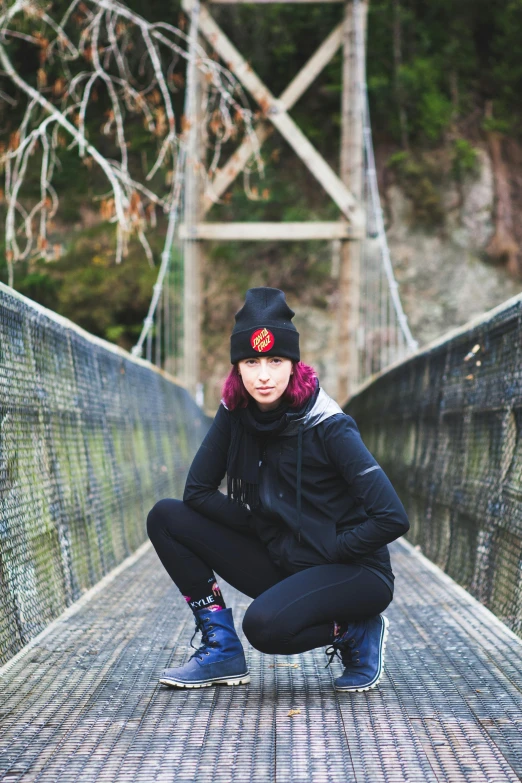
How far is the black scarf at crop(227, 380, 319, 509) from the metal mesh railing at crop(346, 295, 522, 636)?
3.54ft

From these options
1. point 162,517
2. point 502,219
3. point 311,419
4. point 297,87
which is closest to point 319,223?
point 297,87

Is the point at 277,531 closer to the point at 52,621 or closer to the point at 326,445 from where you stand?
the point at 326,445

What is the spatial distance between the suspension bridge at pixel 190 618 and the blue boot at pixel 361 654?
55mm

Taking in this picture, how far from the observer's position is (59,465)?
4047 millimetres

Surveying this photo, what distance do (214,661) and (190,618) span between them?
3.53 feet

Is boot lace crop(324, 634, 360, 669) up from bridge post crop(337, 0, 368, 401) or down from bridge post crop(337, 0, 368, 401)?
down

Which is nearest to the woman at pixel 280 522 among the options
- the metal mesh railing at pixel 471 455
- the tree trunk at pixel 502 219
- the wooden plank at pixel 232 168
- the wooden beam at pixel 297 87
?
the metal mesh railing at pixel 471 455

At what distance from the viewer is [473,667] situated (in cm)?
313

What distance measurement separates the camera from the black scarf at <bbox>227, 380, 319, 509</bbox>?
2850 millimetres

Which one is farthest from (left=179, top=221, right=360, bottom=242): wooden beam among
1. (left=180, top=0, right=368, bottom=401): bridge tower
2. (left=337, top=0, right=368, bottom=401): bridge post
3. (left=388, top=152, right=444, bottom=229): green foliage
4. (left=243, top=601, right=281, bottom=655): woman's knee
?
(left=243, top=601, right=281, bottom=655): woman's knee

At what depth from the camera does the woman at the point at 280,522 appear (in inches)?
109

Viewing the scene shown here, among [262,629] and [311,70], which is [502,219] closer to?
[311,70]

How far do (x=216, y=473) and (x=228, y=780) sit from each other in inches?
42.1

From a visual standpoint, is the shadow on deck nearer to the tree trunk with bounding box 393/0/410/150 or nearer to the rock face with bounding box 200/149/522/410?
the rock face with bounding box 200/149/522/410
